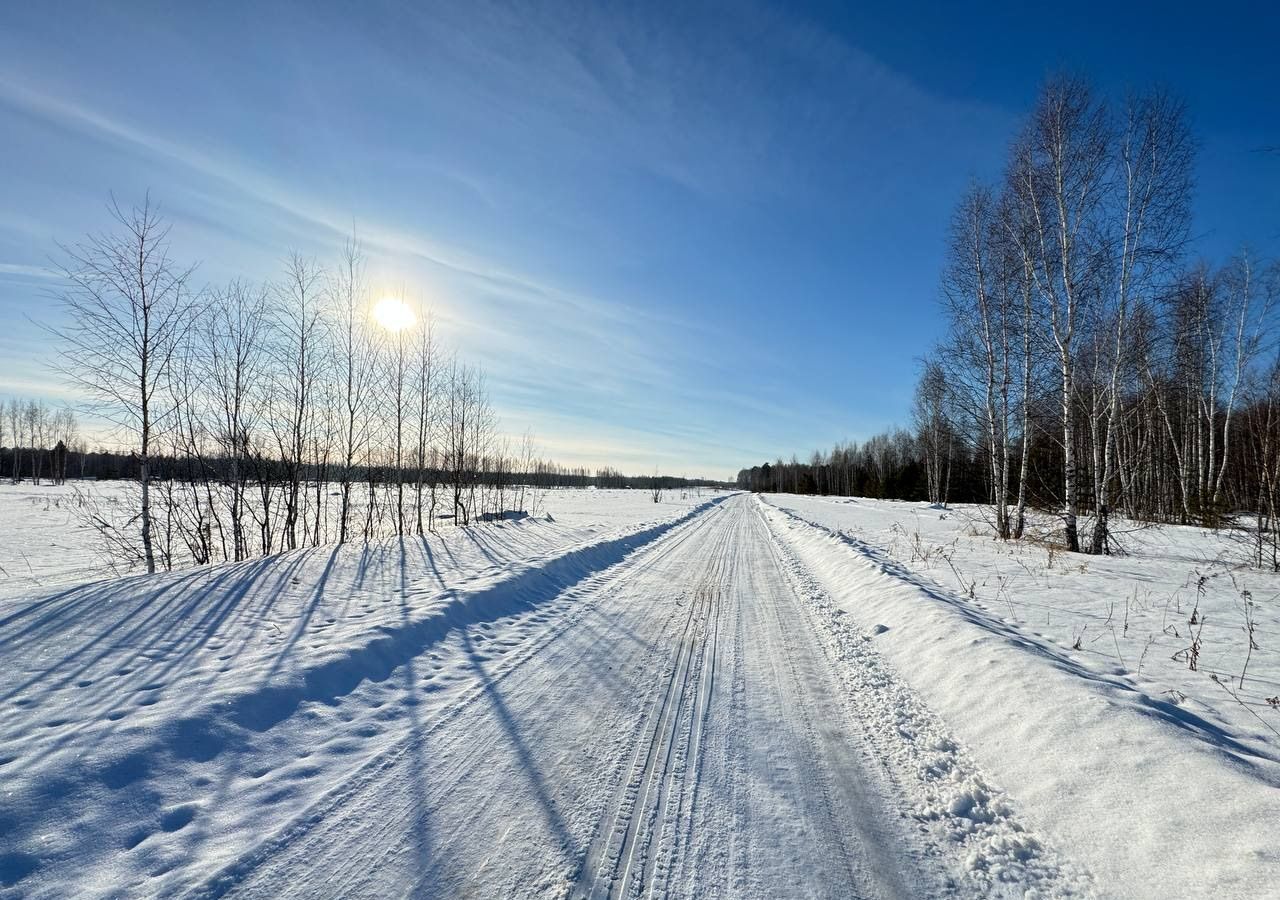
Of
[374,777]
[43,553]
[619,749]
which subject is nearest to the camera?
[374,777]

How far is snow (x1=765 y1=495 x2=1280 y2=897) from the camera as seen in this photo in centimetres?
244

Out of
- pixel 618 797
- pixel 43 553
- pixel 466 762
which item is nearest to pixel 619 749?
pixel 618 797

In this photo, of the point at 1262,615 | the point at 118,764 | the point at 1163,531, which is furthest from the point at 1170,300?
the point at 118,764

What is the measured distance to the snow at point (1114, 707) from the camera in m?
2.44

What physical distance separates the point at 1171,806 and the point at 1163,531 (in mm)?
20320

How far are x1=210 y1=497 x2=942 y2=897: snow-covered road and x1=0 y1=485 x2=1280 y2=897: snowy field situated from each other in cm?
2

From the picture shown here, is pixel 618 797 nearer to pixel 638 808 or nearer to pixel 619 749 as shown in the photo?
pixel 638 808

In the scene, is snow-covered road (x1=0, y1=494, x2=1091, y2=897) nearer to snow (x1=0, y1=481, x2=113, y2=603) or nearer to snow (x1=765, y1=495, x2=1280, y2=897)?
snow (x1=765, y1=495, x2=1280, y2=897)

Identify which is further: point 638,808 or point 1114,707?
point 1114,707

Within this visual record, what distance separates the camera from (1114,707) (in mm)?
3496

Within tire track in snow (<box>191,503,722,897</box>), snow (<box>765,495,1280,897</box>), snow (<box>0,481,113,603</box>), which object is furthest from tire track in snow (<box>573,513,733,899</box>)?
snow (<box>0,481,113,603</box>)

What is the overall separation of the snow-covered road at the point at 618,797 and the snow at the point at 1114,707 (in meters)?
0.93

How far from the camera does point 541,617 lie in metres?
6.68

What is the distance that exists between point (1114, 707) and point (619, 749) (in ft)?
11.5
